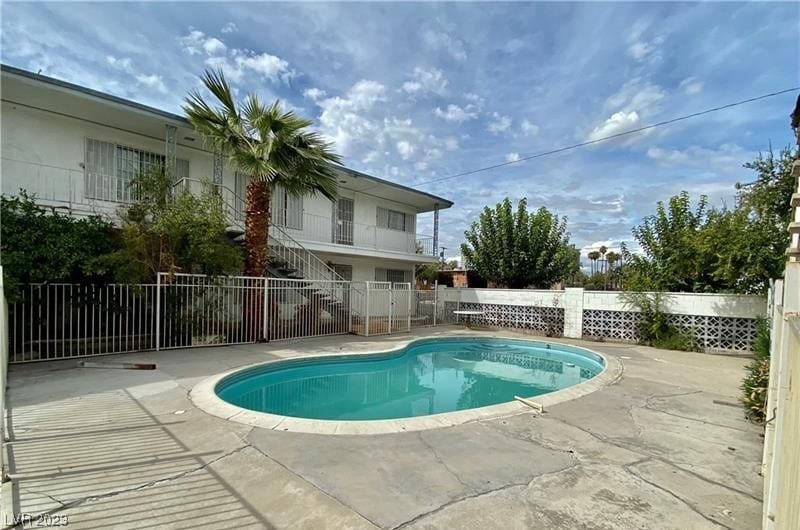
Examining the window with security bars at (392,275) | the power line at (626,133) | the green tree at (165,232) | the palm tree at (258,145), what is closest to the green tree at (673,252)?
the power line at (626,133)

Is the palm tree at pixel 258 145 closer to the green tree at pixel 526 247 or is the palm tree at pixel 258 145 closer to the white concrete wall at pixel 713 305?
the green tree at pixel 526 247

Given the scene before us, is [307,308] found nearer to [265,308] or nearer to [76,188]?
[265,308]

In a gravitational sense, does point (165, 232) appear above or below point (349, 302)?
above

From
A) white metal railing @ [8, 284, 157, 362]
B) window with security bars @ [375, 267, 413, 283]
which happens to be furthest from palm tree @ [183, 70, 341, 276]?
window with security bars @ [375, 267, 413, 283]

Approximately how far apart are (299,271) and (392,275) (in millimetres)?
7815

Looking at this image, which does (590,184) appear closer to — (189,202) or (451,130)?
(451,130)

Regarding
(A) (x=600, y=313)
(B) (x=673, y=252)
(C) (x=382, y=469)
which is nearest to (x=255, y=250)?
(C) (x=382, y=469)

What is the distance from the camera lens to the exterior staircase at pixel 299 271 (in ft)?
44.0

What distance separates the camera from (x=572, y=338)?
1446 cm

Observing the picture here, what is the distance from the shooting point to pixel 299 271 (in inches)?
564

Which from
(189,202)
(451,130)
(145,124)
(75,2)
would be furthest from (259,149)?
(451,130)

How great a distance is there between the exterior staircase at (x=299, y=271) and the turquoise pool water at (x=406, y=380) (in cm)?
331

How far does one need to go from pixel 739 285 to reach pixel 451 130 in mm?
12499

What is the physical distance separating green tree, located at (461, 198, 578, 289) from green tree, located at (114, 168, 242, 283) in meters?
13.3
